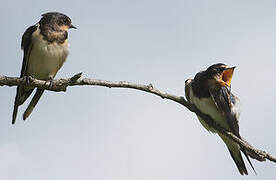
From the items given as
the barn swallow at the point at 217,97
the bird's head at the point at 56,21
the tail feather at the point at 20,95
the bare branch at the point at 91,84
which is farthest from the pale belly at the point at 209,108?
the tail feather at the point at 20,95

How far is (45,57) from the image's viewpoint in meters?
7.68

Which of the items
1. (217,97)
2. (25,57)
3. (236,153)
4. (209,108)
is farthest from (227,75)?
(25,57)

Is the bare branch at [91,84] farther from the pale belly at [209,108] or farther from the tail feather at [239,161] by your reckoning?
the tail feather at [239,161]

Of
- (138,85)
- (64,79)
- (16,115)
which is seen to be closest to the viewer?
(138,85)

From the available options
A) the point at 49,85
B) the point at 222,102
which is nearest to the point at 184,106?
the point at 49,85

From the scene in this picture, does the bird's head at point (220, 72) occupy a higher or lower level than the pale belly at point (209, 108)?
higher

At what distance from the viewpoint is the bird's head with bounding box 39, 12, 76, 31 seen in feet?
25.9

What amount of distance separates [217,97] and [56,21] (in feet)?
9.25

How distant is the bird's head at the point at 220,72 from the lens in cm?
769

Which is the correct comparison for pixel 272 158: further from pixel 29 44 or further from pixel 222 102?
pixel 29 44

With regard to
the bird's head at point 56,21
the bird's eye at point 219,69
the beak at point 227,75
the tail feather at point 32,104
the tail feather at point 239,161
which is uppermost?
the bird's head at point 56,21

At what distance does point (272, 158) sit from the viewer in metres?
5.37

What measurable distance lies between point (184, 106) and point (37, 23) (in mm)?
3558

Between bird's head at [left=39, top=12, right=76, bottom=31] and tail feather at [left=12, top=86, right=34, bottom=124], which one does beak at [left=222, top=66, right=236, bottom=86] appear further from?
tail feather at [left=12, top=86, right=34, bottom=124]
